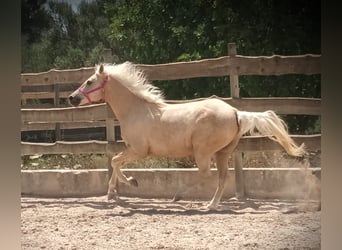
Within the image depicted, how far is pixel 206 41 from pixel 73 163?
0.85 meters

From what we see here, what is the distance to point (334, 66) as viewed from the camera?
260cm

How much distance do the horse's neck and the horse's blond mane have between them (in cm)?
3

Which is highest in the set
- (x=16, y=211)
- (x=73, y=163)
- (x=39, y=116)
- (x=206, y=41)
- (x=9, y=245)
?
(x=206, y=41)

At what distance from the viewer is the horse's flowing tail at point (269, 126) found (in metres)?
2.48

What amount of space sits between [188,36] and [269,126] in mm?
564

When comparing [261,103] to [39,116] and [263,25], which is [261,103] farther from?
[39,116]

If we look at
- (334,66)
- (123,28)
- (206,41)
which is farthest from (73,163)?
(334,66)

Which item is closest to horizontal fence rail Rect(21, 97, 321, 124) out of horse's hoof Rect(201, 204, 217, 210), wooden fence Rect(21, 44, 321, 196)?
wooden fence Rect(21, 44, 321, 196)

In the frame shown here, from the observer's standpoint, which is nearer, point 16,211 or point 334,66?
point 16,211

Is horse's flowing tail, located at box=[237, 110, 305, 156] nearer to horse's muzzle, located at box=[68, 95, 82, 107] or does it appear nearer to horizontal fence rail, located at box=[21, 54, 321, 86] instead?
horizontal fence rail, located at box=[21, 54, 321, 86]

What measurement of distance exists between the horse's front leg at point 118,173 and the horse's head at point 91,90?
0.28 meters

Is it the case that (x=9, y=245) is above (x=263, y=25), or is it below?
below

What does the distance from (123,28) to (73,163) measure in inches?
26.8

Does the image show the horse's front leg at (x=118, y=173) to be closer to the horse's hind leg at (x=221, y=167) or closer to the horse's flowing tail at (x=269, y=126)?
the horse's hind leg at (x=221, y=167)
